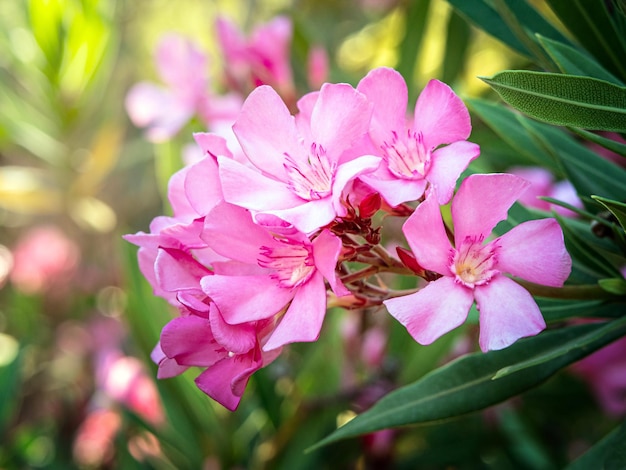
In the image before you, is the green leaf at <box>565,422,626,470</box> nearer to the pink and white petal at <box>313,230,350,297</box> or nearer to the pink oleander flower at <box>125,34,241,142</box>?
the pink and white petal at <box>313,230,350,297</box>

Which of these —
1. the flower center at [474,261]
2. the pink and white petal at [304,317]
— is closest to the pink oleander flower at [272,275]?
the pink and white petal at [304,317]

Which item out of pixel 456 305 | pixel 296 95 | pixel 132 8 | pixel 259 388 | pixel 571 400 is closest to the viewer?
pixel 456 305

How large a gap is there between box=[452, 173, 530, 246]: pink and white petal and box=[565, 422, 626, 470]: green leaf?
31 cm

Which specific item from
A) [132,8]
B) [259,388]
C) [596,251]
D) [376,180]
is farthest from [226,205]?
[132,8]

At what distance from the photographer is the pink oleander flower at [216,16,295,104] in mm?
1416

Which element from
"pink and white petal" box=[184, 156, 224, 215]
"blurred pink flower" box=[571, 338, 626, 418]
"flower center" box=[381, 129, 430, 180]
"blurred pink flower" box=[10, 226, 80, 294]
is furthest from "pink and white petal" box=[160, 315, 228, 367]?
"blurred pink flower" box=[10, 226, 80, 294]

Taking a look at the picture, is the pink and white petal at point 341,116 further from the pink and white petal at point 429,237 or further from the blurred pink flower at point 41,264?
the blurred pink flower at point 41,264

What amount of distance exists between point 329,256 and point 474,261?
0.45ft

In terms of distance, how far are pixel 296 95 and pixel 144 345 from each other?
0.66 m

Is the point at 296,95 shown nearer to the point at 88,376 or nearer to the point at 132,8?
the point at 88,376

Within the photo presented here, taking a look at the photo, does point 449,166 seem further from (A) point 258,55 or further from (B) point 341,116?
(A) point 258,55

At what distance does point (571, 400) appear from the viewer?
4.61 ft

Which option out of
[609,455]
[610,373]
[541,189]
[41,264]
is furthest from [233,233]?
[41,264]

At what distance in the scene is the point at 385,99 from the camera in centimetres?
61
